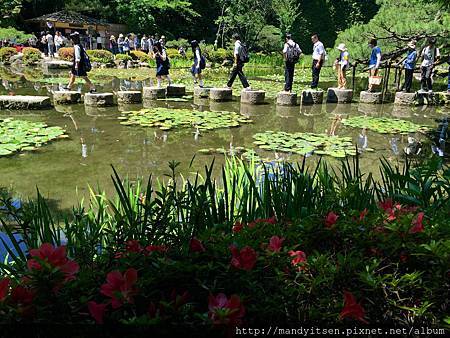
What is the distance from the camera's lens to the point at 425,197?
228 cm

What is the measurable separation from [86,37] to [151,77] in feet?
39.0

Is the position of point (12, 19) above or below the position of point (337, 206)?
above

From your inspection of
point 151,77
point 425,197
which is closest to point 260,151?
point 425,197

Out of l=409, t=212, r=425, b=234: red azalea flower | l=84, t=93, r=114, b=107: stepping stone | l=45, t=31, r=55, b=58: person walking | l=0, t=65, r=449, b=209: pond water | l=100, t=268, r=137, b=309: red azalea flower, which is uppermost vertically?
l=45, t=31, r=55, b=58: person walking

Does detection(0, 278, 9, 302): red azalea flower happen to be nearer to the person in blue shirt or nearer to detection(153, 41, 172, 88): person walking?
detection(153, 41, 172, 88): person walking

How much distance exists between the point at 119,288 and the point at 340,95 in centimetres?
1016

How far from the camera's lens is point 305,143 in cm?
654

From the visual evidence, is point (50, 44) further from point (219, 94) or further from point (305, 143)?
point (305, 143)

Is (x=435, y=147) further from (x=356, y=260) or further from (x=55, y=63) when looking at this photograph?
(x=55, y=63)

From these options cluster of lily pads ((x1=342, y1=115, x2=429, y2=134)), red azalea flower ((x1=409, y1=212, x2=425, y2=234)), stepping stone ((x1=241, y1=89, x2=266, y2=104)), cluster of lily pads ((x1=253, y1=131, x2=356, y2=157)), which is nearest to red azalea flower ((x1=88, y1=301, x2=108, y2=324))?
red azalea flower ((x1=409, y1=212, x2=425, y2=234))

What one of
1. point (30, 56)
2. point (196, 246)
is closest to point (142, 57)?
point (30, 56)

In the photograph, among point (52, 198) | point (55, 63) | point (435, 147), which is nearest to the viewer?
point (52, 198)

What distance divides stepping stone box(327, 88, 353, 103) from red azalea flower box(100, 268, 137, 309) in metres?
10.1

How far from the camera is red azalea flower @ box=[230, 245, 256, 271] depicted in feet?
4.62
